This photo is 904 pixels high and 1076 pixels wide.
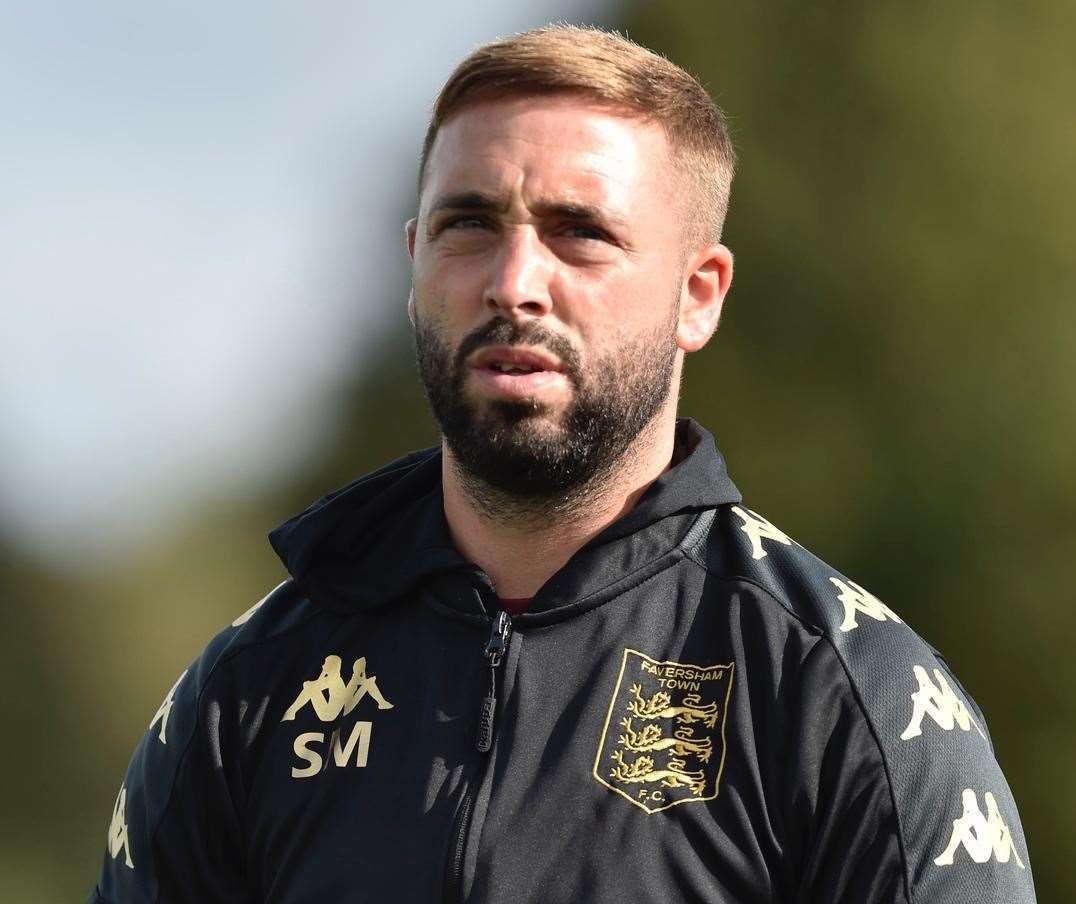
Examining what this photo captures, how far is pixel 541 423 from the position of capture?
3.29m

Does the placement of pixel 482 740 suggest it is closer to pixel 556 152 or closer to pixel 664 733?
pixel 664 733

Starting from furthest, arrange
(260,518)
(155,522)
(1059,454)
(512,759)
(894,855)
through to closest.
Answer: (155,522) < (260,518) < (1059,454) < (512,759) < (894,855)

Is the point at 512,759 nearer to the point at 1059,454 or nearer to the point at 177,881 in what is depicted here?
the point at 177,881

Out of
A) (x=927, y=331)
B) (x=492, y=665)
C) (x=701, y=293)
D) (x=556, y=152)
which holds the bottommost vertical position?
(x=492, y=665)

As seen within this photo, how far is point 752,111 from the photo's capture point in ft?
28.3

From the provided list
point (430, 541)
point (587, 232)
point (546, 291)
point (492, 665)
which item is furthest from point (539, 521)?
point (587, 232)

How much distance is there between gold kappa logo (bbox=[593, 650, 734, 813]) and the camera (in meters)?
3.03

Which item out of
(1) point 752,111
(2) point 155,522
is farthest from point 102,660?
(1) point 752,111

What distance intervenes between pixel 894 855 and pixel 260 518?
1179 centimetres

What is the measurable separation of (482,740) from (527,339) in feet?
2.45

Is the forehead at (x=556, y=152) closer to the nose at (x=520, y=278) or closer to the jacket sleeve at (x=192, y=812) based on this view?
the nose at (x=520, y=278)

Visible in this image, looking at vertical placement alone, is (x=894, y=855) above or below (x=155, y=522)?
above

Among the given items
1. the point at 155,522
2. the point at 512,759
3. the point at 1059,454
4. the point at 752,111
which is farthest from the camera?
the point at 155,522

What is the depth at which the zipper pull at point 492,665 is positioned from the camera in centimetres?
314
